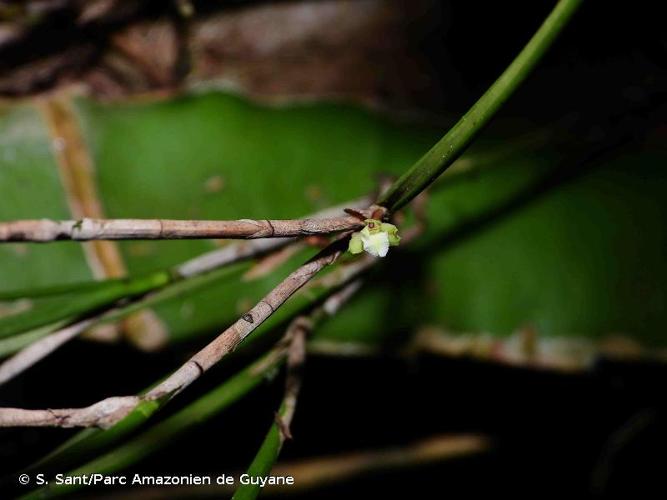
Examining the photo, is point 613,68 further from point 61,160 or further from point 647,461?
point 61,160

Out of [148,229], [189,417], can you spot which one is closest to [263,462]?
[189,417]

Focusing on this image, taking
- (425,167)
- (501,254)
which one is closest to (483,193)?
(501,254)

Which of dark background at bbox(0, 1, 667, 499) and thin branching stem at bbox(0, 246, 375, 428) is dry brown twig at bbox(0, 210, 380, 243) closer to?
thin branching stem at bbox(0, 246, 375, 428)

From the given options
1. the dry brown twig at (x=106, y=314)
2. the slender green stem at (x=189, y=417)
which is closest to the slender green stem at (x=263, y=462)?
the slender green stem at (x=189, y=417)

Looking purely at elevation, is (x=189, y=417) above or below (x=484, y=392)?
below

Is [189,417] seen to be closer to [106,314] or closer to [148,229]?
[106,314]

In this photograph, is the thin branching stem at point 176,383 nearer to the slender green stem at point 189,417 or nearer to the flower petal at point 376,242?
the flower petal at point 376,242

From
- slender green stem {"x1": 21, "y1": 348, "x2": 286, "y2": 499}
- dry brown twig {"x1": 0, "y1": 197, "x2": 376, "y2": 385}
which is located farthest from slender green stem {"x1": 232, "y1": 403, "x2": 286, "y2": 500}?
dry brown twig {"x1": 0, "y1": 197, "x2": 376, "y2": 385}

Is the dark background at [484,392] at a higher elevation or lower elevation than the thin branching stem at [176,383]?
higher
